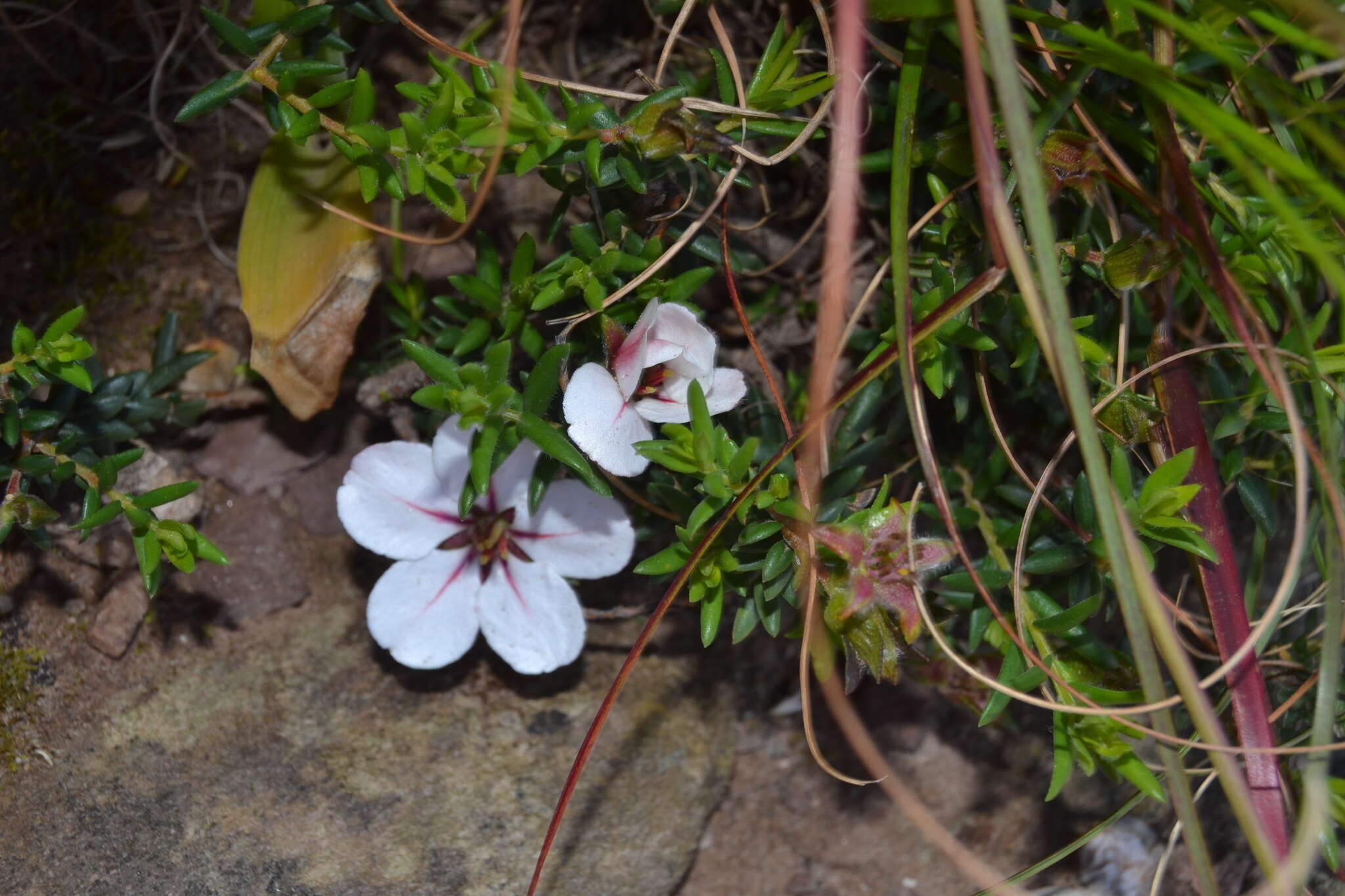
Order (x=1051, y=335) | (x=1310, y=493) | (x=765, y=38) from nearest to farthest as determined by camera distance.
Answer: (x=1051, y=335), (x=1310, y=493), (x=765, y=38)

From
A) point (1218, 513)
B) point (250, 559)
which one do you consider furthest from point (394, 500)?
point (1218, 513)

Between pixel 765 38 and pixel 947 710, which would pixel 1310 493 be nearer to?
pixel 947 710

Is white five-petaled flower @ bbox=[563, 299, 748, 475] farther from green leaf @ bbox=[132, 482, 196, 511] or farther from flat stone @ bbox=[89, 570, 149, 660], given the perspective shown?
flat stone @ bbox=[89, 570, 149, 660]

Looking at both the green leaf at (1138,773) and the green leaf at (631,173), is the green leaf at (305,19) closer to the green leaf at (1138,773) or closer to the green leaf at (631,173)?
the green leaf at (631,173)

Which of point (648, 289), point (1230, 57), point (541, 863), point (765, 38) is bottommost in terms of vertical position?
point (541, 863)

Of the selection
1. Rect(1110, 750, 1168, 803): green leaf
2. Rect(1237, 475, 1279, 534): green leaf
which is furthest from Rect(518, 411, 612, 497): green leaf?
Rect(1237, 475, 1279, 534): green leaf

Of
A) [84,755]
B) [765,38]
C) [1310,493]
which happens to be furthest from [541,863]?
[765,38]
